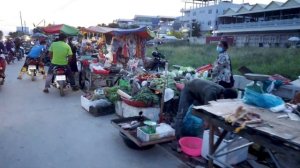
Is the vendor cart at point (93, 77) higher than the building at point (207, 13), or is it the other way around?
the building at point (207, 13)

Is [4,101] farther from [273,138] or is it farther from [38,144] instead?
[273,138]

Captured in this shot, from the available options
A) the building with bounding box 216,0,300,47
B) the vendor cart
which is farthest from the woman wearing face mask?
the building with bounding box 216,0,300,47

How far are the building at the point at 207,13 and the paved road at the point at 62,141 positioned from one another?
185ft

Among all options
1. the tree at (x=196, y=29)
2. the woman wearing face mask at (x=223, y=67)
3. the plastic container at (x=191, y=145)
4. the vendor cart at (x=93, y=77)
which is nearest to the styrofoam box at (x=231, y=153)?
the plastic container at (x=191, y=145)

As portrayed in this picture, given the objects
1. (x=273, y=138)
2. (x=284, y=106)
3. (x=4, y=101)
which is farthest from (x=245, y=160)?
(x=4, y=101)

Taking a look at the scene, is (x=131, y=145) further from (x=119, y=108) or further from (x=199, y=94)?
(x=119, y=108)

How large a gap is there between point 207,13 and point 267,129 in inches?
2485

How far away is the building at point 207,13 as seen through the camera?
59.4 meters

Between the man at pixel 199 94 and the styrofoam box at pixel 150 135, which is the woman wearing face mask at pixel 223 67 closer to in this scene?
A: the man at pixel 199 94

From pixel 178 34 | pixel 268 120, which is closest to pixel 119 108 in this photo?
pixel 268 120

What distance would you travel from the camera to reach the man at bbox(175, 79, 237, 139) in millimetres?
4262

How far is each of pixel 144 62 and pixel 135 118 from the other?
4.75 m

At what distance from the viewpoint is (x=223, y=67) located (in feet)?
20.3

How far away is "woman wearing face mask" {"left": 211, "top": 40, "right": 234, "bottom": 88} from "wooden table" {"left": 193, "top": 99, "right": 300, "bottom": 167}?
270 cm
